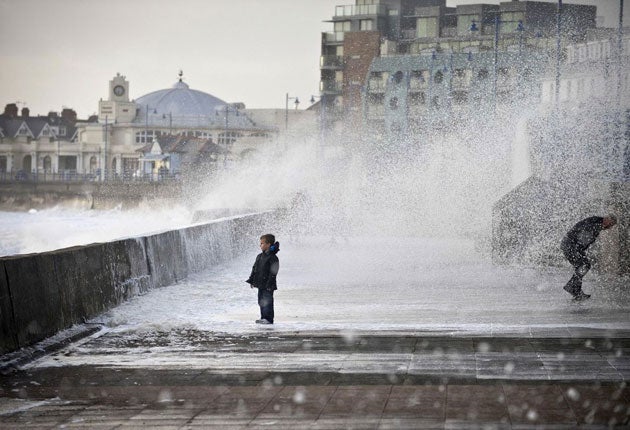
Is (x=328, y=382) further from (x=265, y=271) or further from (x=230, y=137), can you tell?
(x=230, y=137)

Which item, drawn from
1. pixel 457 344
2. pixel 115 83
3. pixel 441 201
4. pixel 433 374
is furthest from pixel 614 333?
pixel 115 83

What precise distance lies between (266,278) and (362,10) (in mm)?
121231

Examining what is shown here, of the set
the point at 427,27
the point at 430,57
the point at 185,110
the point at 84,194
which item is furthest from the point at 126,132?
the point at 430,57

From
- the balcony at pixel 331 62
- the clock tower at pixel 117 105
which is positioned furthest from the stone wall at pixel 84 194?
the clock tower at pixel 117 105

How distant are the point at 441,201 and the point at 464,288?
97.9 feet

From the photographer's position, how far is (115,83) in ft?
557

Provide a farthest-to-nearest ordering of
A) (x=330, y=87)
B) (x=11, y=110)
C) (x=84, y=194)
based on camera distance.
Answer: (x=11, y=110) < (x=330, y=87) < (x=84, y=194)

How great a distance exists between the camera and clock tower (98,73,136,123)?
168 m

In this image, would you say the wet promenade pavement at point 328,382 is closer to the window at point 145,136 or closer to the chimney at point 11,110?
the window at point 145,136

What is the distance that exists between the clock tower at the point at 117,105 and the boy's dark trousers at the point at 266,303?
156 metres

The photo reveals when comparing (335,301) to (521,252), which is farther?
(521,252)

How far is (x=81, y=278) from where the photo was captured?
14.3m

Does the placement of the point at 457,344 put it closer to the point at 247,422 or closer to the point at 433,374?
the point at 433,374

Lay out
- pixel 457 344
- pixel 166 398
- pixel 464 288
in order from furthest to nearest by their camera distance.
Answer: pixel 464 288 → pixel 457 344 → pixel 166 398
